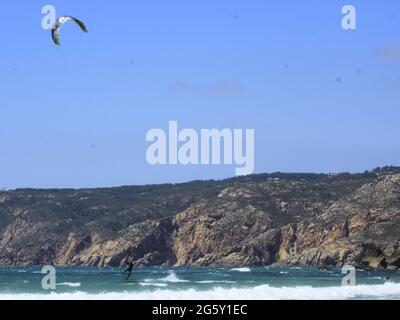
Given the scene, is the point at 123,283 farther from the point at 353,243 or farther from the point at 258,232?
the point at 258,232

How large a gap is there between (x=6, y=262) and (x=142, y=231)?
1075 inches

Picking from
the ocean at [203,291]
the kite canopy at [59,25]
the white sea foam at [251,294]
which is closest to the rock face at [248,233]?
the ocean at [203,291]

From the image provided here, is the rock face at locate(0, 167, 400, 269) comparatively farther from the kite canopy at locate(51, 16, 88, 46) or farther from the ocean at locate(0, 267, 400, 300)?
the kite canopy at locate(51, 16, 88, 46)

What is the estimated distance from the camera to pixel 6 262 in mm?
181000

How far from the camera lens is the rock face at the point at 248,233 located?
135875 mm

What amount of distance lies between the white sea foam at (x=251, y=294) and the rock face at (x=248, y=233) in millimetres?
52067

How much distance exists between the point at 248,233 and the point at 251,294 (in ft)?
332

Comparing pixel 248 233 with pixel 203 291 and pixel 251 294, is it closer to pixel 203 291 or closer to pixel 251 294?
pixel 203 291

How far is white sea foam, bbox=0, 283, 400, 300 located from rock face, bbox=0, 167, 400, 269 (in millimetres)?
52067

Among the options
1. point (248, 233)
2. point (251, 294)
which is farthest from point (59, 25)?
point (248, 233)

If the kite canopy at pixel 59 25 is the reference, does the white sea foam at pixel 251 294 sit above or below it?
below

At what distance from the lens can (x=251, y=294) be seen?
203ft

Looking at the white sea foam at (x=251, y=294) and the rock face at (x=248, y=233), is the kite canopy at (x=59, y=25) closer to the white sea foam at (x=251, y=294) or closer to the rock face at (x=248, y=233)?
the white sea foam at (x=251, y=294)
